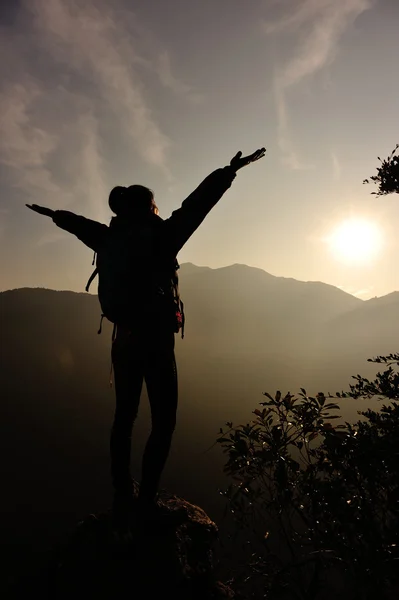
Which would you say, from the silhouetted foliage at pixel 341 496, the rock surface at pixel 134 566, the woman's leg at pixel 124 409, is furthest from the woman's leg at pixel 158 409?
the silhouetted foliage at pixel 341 496

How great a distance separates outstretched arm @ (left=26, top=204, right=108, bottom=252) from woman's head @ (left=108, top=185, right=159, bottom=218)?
0.30 m

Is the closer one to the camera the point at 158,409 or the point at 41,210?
the point at 158,409

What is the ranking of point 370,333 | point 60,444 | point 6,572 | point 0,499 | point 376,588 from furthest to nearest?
point 370,333
point 60,444
point 0,499
point 6,572
point 376,588

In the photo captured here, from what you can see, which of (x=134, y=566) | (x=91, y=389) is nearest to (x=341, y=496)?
(x=134, y=566)

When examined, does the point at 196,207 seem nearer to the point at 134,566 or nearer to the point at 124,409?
the point at 124,409

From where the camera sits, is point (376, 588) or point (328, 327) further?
point (328, 327)

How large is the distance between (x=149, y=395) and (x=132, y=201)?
5.81ft

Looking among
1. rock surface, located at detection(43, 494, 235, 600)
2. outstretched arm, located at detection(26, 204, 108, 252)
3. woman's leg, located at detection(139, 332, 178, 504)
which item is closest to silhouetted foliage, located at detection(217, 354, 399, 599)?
rock surface, located at detection(43, 494, 235, 600)

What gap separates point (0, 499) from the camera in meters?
39.6

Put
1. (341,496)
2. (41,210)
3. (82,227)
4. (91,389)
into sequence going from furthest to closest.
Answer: (91,389) < (41,210) < (82,227) < (341,496)

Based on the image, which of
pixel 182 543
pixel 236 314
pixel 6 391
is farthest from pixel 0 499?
pixel 236 314

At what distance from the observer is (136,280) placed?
8.91ft

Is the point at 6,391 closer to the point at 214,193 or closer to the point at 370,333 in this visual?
the point at 214,193

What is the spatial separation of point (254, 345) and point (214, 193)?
122305 mm
